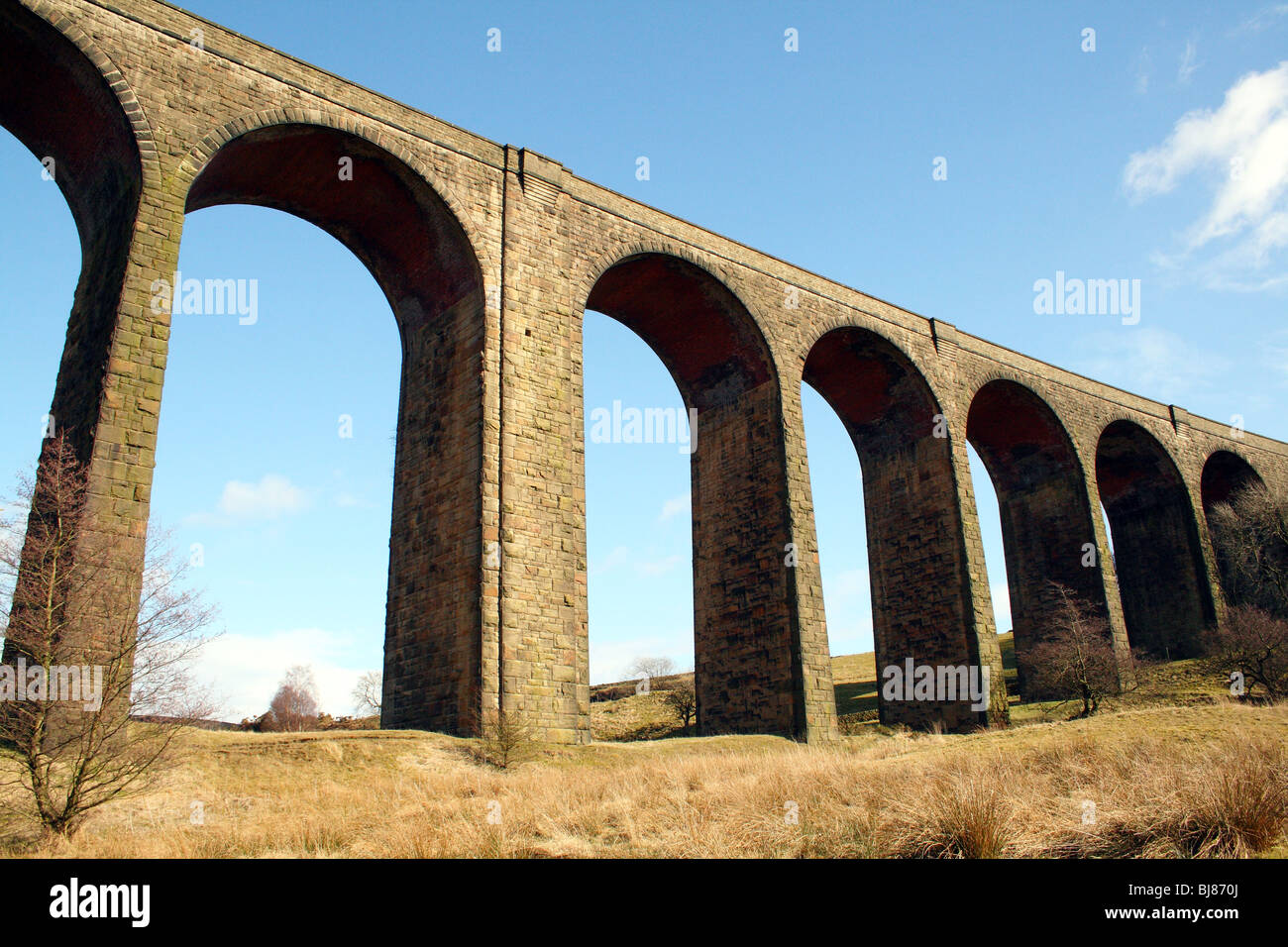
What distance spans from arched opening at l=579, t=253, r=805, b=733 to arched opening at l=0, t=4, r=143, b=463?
29.4ft

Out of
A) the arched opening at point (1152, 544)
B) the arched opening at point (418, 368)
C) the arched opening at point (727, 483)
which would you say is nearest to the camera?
the arched opening at point (418, 368)

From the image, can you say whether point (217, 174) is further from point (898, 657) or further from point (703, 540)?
point (898, 657)

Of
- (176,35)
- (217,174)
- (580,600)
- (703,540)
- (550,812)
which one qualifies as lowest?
(550,812)

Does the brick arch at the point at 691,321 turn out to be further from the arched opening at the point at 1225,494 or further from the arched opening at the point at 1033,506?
the arched opening at the point at 1225,494

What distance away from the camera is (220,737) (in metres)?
12.2

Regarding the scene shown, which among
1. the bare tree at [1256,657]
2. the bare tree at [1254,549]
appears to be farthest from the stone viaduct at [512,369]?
the bare tree at [1254,549]

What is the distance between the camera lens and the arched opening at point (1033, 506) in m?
27.5

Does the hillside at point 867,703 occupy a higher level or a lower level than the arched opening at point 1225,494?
lower

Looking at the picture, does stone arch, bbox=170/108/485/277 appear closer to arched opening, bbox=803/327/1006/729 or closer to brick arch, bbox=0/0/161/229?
brick arch, bbox=0/0/161/229

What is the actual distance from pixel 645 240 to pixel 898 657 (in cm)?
1244

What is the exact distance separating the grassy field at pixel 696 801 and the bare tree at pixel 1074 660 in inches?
286

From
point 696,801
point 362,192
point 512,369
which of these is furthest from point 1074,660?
point 362,192

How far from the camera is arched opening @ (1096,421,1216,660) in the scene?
30578 mm
